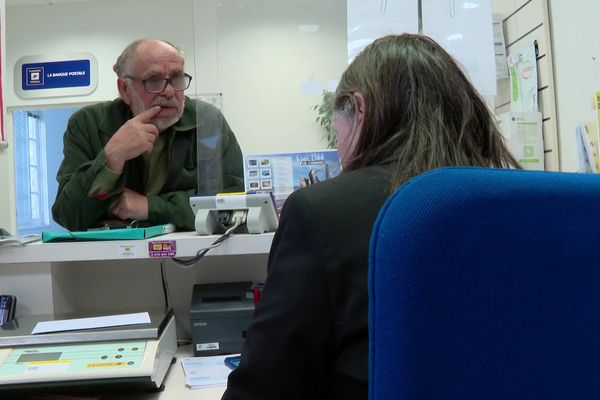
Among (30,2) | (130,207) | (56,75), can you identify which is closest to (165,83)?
(130,207)

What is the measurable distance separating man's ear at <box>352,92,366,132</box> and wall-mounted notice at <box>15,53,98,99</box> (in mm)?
4018

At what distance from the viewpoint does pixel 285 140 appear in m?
1.81

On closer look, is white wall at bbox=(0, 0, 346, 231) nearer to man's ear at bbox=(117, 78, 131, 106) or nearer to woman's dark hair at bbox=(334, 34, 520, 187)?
man's ear at bbox=(117, 78, 131, 106)

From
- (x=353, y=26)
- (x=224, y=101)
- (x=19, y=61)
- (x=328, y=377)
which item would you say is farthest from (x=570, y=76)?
(x=19, y=61)

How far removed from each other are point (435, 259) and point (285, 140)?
1474mm

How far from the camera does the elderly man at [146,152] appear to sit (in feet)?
4.98

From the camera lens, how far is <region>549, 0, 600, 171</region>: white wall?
1.46m

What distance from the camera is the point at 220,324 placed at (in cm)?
123

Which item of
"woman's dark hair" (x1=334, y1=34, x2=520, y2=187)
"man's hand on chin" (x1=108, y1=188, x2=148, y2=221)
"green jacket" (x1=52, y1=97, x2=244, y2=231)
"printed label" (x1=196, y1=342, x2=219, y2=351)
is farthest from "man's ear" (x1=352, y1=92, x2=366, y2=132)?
"man's hand on chin" (x1=108, y1=188, x2=148, y2=221)

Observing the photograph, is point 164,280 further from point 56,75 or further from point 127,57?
point 56,75

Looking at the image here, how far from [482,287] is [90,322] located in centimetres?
101

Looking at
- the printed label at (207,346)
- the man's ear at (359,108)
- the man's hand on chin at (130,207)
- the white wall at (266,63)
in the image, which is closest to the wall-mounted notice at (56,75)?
the white wall at (266,63)

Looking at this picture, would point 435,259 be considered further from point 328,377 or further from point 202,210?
point 202,210

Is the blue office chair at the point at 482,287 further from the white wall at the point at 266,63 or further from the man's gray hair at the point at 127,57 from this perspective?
the man's gray hair at the point at 127,57
